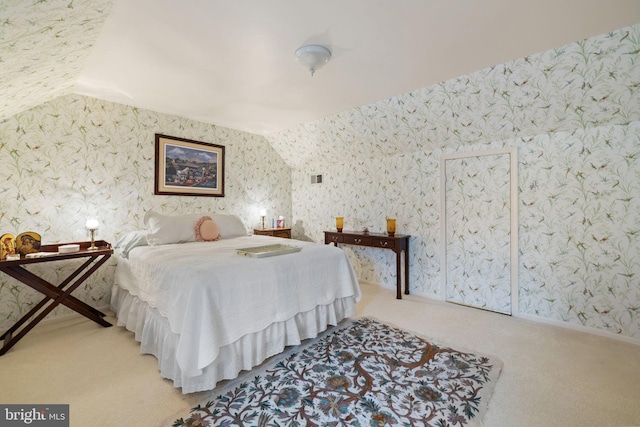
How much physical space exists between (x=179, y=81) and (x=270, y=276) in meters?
2.09

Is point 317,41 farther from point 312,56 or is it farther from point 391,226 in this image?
point 391,226

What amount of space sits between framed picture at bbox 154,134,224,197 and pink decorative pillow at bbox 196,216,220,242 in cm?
76

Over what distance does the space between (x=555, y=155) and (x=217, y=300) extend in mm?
3297

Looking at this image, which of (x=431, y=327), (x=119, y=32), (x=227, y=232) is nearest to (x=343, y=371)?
(x=431, y=327)

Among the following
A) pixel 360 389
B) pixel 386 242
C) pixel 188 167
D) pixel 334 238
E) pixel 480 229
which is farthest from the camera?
pixel 334 238

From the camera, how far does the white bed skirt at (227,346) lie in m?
1.76

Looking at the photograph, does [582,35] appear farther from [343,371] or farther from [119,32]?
[119,32]

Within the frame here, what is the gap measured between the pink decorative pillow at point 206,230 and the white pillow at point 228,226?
177mm

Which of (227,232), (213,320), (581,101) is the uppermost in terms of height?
(581,101)

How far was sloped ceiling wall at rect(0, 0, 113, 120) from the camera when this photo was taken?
1330 mm

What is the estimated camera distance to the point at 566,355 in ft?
7.11

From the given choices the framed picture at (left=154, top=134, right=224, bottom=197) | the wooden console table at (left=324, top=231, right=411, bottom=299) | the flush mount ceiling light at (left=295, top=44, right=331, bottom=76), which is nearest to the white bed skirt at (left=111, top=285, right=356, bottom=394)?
the wooden console table at (left=324, top=231, right=411, bottom=299)

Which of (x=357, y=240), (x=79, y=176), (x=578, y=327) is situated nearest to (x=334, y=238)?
(x=357, y=240)

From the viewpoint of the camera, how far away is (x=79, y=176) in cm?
296
